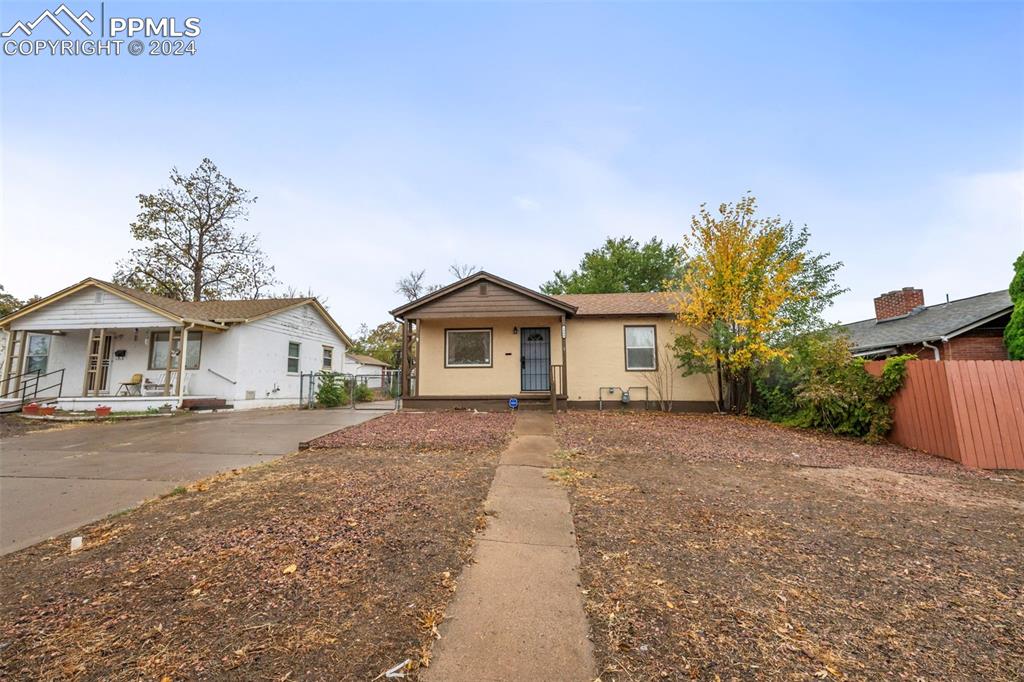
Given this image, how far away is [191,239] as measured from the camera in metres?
20.9

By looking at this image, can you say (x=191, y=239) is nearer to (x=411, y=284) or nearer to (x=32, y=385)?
(x=32, y=385)

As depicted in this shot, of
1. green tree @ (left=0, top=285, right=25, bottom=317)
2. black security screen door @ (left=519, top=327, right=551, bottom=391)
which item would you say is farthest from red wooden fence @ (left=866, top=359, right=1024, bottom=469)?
green tree @ (left=0, top=285, right=25, bottom=317)

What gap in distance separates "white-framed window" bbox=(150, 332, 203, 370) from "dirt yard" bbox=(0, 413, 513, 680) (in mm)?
11470

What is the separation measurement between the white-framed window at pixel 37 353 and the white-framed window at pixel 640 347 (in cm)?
2042

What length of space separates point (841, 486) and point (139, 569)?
6.73m

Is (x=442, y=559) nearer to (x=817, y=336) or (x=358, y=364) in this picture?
(x=817, y=336)

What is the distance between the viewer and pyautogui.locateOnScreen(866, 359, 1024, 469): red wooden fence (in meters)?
5.79

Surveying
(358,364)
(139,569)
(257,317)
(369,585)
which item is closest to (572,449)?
(369,585)

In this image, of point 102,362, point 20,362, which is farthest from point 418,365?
point 20,362

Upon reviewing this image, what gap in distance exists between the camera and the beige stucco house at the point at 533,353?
11.3 m

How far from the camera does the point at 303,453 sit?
6117 millimetres

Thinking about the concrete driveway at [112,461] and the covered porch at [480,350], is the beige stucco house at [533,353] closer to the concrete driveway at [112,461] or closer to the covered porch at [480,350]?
the covered porch at [480,350]

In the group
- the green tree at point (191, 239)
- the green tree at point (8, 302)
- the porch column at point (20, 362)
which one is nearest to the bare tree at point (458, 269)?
the green tree at point (191, 239)

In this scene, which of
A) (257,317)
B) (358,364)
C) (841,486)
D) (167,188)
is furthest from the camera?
(358,364)
